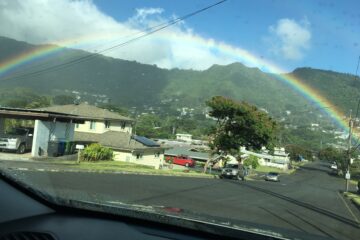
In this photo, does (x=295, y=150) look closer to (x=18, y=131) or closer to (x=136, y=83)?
(x=136, y=83)

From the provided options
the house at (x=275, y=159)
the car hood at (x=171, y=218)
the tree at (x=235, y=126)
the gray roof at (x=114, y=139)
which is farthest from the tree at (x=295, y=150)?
the car hood at (x=171, y=218)

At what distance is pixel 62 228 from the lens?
2549mm

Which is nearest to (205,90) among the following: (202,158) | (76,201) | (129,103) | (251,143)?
(202,158)

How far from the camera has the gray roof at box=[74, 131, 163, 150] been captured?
43347mm

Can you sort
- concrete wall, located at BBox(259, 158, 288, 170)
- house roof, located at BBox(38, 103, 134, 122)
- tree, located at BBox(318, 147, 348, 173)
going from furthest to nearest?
concrete wall, located at BBox(259, 158, 288, 170) < tree, located at BBox(318, 147, 348, 173) < house roof, located at BBox(38, 103, 134, 122)

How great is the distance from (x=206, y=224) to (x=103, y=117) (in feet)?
146

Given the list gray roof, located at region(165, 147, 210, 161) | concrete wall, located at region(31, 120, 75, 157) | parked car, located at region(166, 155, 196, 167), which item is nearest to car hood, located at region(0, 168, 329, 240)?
concrete wall, located at region(31, 120, 75, 157)

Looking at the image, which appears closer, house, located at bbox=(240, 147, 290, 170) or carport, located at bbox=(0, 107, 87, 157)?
carport, located at bbox=(0, 107, 87, 157)

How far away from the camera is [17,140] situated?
96.8ft

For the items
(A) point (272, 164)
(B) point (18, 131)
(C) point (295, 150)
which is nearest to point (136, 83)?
(B) point (18, 131)

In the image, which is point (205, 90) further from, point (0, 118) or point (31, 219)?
point (31, 219)

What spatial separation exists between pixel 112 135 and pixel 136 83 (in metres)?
7.04

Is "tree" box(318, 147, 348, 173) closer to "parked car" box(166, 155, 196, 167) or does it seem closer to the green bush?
"parked car" box(166, 155, 196, 167)

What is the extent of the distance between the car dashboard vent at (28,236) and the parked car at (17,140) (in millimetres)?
28401
